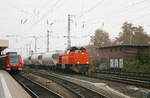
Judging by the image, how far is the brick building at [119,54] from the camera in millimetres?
35281

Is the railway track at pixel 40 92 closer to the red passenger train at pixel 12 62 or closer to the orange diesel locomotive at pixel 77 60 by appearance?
the orange diesel locomotive at pixel 77 60

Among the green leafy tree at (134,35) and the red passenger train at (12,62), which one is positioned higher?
the green leafy tree at (134,35)

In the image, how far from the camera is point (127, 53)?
35.4 meters

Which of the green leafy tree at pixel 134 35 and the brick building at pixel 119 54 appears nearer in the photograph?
the brick building at pixel 119 54

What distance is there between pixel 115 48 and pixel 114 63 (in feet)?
8.53

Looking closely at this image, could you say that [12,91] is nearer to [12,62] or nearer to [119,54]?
[12,62]

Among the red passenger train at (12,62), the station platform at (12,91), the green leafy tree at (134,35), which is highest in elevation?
the green leafy tree at (134,35)

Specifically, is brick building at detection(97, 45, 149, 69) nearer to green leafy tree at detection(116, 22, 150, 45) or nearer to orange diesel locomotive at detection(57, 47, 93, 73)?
orange diesel locomotive at detection(57, 47, 93, 73)

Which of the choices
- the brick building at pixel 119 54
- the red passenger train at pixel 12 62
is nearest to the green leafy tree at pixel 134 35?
the brick building at pixel 119 54

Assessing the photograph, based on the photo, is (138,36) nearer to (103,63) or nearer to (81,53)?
(103,63)

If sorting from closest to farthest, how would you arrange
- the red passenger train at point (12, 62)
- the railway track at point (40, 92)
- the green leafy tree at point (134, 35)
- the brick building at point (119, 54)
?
1. the railway track at point (40, 92)
2. the red passenger train at point (12, 62)
3. the brick building at point (119, 54)
4. the green leafy tree at point (134, 35)

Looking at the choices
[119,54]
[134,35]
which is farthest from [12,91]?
[134,35]

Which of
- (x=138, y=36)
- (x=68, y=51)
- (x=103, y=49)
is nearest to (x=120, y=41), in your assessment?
(x=138, y=36)

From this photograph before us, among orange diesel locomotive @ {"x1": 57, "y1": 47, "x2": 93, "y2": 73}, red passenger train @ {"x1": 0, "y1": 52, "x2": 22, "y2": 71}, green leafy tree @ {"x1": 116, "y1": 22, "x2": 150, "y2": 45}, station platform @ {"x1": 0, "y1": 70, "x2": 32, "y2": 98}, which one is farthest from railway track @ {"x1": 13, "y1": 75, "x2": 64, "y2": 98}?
green leafy tree @ {"x1": 116, "y1": 22, "x2": 150, "y2": 45}
